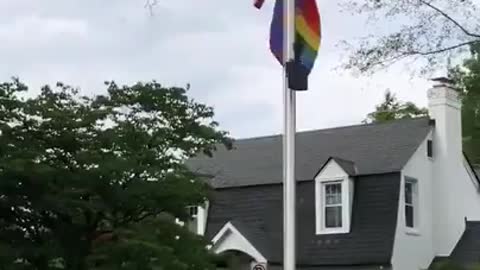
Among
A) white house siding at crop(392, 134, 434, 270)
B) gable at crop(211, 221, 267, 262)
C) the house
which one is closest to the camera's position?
white house siding at crop(392, 134, 434, 270)

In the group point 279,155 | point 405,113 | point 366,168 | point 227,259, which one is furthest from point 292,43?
point 405,113

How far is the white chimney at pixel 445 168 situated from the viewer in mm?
29250

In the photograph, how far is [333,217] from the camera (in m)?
28.9

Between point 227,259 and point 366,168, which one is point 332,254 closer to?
point 366,168

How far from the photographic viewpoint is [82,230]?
16234mm

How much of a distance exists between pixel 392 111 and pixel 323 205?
25007mm

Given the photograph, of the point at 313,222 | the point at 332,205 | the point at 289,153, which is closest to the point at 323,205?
the point at 332,205

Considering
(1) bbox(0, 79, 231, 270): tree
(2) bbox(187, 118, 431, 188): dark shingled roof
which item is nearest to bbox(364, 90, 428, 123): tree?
(2) bbox(187, 118, 431, 188): dark shingled roof

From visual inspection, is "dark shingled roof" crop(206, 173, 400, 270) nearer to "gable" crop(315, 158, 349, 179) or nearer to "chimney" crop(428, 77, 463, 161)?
"gable" crop(315, 158, 349, 179)

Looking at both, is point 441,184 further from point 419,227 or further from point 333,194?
point 333,194

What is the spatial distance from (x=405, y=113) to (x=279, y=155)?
21.8 m

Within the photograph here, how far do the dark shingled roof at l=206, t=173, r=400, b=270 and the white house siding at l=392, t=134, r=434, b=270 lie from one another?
0.34 m

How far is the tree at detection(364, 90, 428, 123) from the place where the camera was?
170 ft

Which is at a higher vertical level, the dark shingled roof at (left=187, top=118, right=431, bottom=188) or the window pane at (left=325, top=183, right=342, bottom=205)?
the dark shingled roof at (left=187, top=118, right=431, bottom=188)
